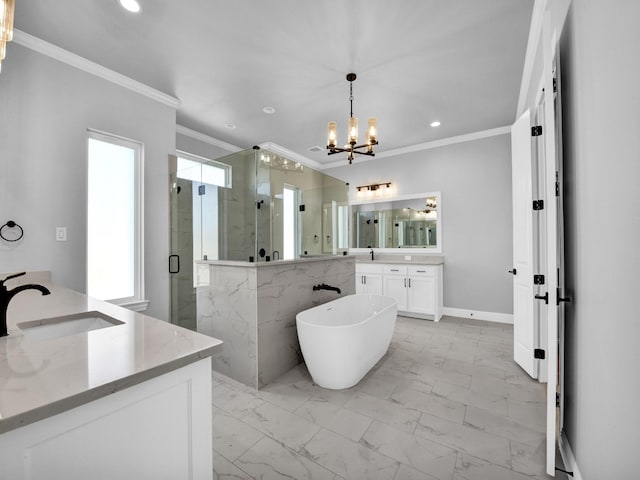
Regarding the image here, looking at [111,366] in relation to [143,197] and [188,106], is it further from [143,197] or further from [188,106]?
[188,106]

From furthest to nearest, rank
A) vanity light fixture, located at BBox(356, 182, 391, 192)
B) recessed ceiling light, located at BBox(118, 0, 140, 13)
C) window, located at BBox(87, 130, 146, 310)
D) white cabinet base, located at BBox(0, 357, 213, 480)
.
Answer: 1. vanity light fixture, located at BBox(356, 182, 391, 192)
2. window, located at BBox(87, 130, 146, 310)
3. recessed ceiling light, located at BBox(118, 0, 140, 13)
4. white cabinet base, located at BBox(0, 357, 213, 480)

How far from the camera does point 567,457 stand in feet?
4.88

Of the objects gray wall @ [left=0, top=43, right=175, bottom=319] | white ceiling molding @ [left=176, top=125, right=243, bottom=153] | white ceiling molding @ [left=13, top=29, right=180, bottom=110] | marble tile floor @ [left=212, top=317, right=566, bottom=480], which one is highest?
white ceiling molding @ [left=13, top=29, right=180, bottom=110]

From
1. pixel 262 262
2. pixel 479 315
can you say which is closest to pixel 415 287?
pixel 479 315

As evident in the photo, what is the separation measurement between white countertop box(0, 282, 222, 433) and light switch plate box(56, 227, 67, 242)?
1.56 m

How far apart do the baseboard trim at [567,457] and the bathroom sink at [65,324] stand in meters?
2.24

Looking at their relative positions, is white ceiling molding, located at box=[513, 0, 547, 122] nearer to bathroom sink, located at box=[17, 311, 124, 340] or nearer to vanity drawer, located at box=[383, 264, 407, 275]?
vanity drawer, located at box=[383, 264, 407, 275]

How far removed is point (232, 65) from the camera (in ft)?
8.68

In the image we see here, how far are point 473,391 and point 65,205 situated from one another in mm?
3827

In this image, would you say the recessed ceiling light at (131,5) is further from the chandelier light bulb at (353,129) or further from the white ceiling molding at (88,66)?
the chandelier light bulb at (353,129)

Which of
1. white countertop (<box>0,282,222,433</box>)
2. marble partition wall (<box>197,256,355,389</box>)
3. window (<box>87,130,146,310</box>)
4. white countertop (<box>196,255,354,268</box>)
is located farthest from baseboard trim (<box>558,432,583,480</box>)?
window (<box>87,130,146,310</box>)

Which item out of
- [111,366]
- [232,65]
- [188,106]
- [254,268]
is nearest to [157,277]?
[254,268]

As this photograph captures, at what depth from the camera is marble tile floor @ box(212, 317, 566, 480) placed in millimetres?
1504

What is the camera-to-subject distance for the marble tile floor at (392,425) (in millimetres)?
1504
